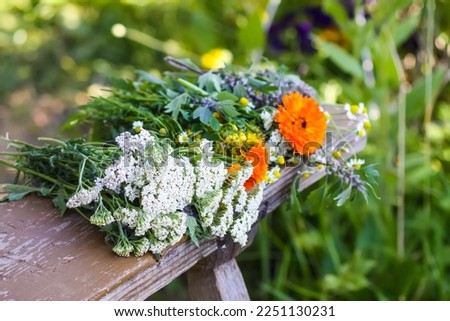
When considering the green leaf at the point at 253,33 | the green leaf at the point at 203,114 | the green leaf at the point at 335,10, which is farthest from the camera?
the green leaf at the point at 253,33

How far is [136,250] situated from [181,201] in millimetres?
97

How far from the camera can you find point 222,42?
8.69ft

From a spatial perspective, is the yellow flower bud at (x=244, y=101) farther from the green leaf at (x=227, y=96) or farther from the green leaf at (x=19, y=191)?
the green leaf at (x=19, y=191)

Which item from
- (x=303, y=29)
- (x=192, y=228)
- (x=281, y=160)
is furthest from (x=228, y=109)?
(x=303, y=29)

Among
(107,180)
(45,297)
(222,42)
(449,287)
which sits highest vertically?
(222,42)

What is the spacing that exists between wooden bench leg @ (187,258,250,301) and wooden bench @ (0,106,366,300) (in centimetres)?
10

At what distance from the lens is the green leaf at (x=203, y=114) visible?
104cm

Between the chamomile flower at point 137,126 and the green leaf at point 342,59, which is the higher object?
the green leaf at point 342,59

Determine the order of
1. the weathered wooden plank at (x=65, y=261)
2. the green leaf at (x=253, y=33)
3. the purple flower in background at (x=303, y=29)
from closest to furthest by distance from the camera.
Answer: the weathered wooden plank at (x=65, y=261)
the green leaf at (x=253, y=33)
the purple flower in background at (x=303, y=29)

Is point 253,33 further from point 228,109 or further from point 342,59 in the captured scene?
point 228,109

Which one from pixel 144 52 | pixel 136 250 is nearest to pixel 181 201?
pixel 136 250

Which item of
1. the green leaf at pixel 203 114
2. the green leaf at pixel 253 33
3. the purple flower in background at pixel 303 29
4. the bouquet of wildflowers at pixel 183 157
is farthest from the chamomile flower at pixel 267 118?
the purple flower in background at pixel 303 29

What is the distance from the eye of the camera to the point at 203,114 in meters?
1.04
